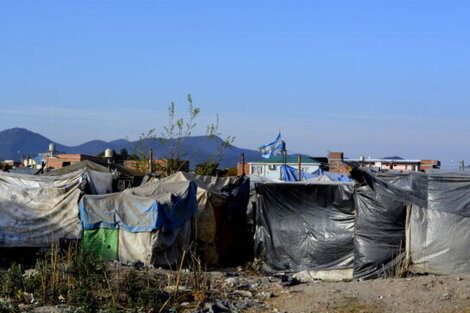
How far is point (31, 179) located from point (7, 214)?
3.83 feet

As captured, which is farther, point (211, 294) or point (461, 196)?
point (461, 196)

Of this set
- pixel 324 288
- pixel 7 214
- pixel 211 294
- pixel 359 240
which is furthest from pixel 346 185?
pixel 7 214

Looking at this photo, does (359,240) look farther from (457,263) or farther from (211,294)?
(211,294)

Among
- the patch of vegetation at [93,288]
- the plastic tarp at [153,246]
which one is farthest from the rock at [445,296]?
the plastic tarp at [153,246]

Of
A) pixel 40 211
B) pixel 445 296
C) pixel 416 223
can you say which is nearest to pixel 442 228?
pixel 416 223

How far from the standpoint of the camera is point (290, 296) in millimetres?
11039

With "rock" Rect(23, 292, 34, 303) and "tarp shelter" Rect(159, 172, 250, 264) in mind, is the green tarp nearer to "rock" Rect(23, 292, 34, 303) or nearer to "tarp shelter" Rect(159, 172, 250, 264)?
"tarp shelter" Rect(159, 172, 250, 264)

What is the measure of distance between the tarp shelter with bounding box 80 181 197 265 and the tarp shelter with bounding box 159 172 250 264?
971 millimetres

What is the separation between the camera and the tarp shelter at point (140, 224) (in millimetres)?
15867

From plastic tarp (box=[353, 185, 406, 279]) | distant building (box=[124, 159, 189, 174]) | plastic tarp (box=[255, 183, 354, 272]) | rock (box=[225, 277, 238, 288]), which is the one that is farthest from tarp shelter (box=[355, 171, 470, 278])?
distant building (box=[124, 159, 189, 174])

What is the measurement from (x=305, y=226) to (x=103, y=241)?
4944 millimetres

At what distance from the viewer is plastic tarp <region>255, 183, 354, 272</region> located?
15359mm

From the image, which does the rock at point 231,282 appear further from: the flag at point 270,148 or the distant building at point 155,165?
the flag at point 270,148

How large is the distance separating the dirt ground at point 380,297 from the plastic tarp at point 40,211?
778cm
